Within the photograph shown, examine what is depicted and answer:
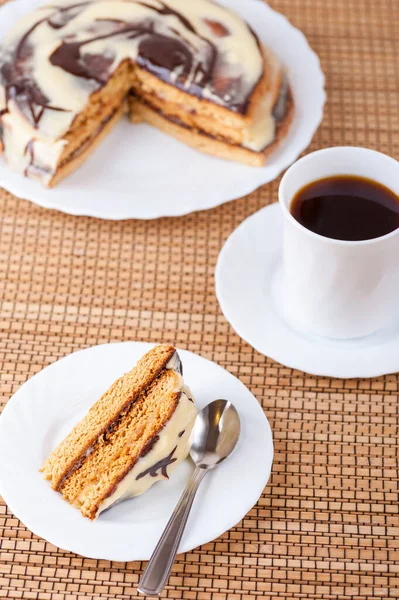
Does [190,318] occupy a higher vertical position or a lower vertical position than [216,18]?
lower

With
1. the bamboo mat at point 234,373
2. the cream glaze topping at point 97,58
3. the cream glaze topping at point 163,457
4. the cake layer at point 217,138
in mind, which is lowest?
the bamboo mat at point 234,373

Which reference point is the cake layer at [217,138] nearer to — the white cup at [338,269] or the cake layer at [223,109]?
the cake layer at [223,109]

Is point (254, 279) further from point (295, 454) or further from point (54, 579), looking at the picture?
point (54, 579)

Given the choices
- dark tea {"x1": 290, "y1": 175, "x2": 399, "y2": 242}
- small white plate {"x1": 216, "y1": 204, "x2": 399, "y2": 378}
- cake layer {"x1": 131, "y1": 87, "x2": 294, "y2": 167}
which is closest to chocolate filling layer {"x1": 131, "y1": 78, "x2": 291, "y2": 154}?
cake layer {"x1": 131, "y1": 87, "x2": 294, "y2": 167}

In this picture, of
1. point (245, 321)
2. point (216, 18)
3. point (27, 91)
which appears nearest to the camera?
point (245, 321)

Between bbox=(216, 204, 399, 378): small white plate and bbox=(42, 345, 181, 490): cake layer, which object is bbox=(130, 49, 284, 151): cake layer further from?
bbox=(42, 345, 181, 490): cake layer

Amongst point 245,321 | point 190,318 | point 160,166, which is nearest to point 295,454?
point 245,321

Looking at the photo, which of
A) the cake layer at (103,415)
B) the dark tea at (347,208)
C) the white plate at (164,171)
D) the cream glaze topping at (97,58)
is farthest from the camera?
the cream glaze topping at (97,58)

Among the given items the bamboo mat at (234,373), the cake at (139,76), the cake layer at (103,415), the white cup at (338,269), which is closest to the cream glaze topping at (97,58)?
the cake at (139,76)
